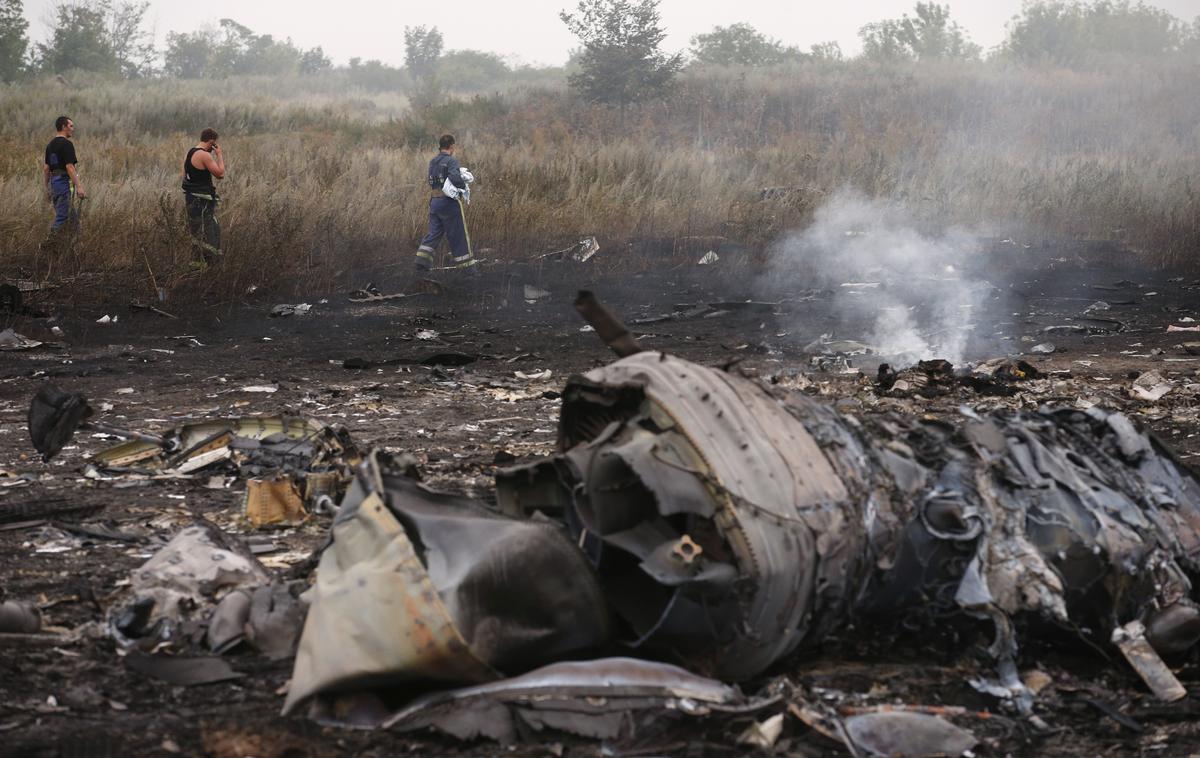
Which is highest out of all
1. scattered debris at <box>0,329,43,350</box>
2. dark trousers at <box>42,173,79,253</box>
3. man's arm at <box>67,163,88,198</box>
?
man's arm at <box>67,163,88,198</box>

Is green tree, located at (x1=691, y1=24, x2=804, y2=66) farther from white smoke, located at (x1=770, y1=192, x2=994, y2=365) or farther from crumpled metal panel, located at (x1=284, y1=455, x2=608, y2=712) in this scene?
crumpled metal panel, located at (x1=284, y1=455, x2=608, y2=712)

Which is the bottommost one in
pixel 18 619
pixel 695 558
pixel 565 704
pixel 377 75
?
pixel 18 619

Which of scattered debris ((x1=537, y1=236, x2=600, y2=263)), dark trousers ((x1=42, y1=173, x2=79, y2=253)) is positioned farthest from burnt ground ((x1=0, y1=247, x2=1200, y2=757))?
dark trousers ((x1=42, y1=173, x2=79, y2=253))

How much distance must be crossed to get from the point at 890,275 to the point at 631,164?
486cm

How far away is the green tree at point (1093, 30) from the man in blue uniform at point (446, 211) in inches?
1088

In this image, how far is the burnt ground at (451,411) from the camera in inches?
100

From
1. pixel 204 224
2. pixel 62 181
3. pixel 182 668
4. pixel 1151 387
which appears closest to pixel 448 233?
pixel 204 224

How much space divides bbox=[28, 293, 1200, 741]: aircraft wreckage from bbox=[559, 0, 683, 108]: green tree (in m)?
22.3

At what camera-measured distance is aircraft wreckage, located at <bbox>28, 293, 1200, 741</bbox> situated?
2432 millimetres

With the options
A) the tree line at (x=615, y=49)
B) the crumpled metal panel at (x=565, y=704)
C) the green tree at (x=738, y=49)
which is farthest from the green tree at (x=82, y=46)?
the crumpled metal panel at (x=565, y=704)

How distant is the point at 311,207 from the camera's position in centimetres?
1296

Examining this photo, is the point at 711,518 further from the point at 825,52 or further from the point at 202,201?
the point at 825,52

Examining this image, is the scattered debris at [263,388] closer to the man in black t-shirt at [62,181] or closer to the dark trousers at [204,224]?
the dark trousers at [204,224]

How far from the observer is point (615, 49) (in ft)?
81.7
